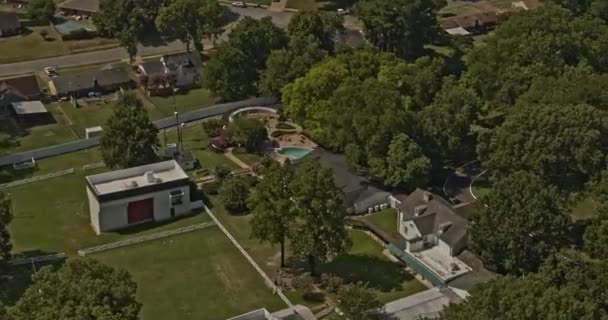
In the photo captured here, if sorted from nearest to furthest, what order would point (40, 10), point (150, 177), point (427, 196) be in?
point (427, 196) < point (150, 177) < point (40, 10)

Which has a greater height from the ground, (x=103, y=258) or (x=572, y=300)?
(x=572, y=300)

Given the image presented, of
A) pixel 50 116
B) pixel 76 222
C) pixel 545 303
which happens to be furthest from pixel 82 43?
pixel 545 303

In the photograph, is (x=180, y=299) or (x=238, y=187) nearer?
(x=180, y=299)

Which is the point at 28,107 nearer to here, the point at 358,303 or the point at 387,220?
the point at 387,220

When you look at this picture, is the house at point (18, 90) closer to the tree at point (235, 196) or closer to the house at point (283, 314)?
the tree at point (235, 196)

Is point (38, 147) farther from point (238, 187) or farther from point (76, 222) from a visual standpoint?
point (238, 187)

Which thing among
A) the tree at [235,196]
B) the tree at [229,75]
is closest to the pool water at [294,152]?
the tree at [235,196]

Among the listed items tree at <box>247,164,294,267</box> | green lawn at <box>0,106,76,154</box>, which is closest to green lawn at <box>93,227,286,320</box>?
tree at <box>247,164,294,267</box>

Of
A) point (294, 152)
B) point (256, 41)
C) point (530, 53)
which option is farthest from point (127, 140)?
point (530, 53)
